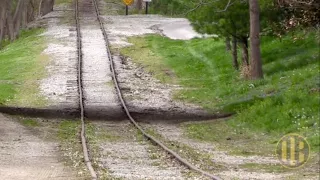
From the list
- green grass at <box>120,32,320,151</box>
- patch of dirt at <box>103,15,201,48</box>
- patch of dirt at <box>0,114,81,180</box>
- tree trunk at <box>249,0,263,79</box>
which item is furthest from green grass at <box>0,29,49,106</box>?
tree trunk at <box>249,0,263,79</box>

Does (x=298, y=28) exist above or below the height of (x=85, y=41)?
above

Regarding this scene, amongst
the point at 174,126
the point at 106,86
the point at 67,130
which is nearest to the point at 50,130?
the point at 67,130

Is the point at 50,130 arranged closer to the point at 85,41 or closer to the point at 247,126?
the point at 247,126

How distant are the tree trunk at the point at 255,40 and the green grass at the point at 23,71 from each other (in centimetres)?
739

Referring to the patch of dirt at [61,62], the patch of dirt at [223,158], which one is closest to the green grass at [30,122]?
the patch of dirt at [61,62]

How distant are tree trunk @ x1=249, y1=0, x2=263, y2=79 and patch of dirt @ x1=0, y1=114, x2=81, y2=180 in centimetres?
853

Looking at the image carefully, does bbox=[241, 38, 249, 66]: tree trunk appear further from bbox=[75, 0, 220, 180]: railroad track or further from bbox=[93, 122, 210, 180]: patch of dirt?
bbox=[93, 122, 210, 180]: patch of dirt

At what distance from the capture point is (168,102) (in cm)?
2700

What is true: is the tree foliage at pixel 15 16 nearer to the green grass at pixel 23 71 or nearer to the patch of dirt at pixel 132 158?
the green grass at pixel 23 71

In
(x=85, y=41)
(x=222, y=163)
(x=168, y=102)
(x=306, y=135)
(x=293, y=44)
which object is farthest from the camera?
(x=85, y=41)

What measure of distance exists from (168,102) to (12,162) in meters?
11.6

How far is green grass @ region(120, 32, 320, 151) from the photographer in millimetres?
19812

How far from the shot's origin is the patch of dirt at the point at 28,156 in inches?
562

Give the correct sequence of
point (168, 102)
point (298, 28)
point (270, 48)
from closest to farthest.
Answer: point (298, 28) → point (168, 102) → point (270, 48)
